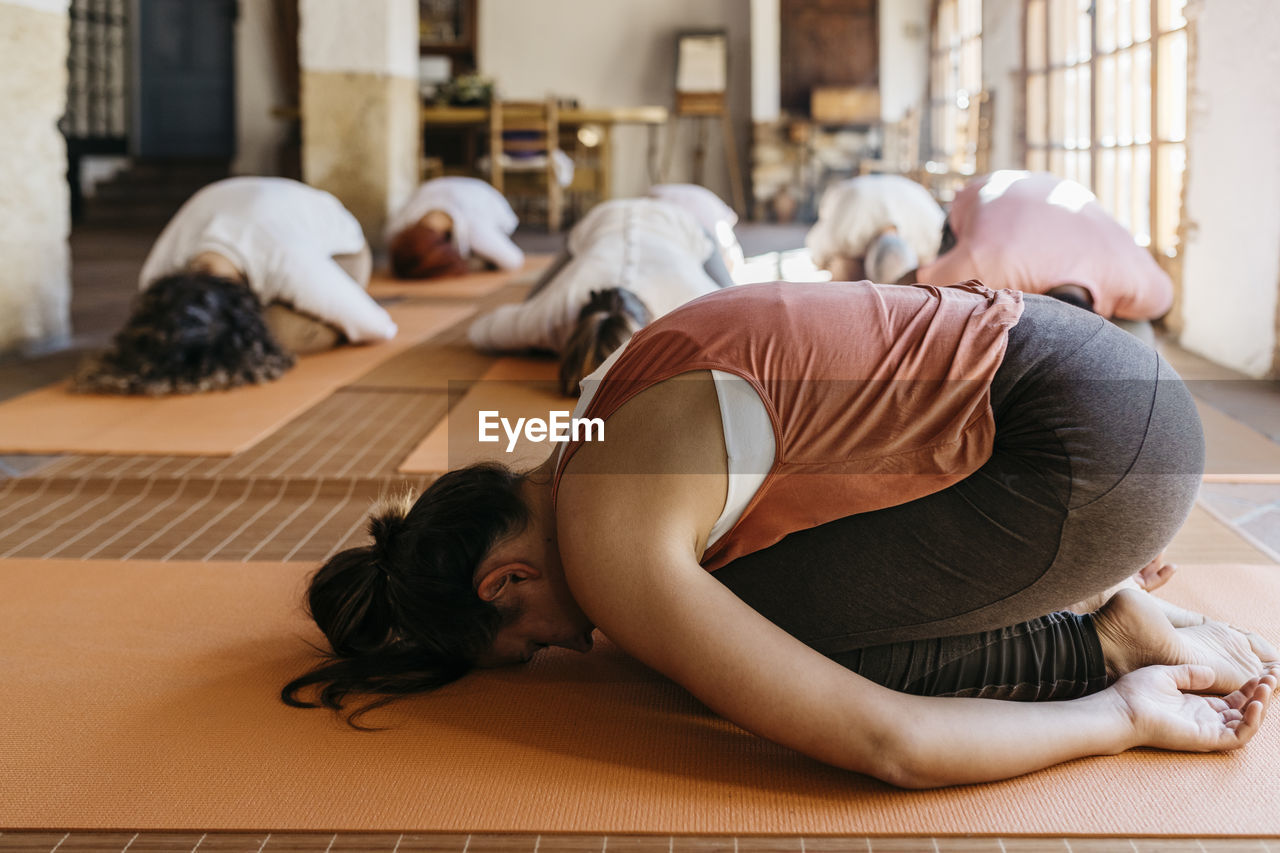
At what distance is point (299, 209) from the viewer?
4.58 meters

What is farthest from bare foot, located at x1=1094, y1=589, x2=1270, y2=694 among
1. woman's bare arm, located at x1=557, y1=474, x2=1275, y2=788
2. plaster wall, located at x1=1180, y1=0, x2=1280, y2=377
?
plaster wall, located at x1=1180, y1=0, x2=1280, y2=377

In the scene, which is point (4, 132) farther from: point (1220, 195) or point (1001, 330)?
point (1220, 195)

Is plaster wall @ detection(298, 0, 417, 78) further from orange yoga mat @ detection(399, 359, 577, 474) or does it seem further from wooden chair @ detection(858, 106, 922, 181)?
orange yoga mat @ detection(399, 359, 577, 474)

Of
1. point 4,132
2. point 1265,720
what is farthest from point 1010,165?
point 1265,720

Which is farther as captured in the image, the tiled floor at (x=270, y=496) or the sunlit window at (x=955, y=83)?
the sunlit window at (x=955, y=83)

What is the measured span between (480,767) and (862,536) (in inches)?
21.1

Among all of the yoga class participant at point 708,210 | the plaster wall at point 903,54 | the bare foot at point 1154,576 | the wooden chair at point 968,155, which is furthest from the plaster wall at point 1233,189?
the plaster wall at point 903,54

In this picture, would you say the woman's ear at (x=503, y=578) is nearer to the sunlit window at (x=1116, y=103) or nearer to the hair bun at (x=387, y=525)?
the hair bun at (x=387, y=525)

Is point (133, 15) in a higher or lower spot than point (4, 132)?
higher

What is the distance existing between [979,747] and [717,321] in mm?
553

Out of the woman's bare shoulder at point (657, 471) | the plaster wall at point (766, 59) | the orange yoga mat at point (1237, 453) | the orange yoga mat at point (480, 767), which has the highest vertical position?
the plaster wall at point (766, 59)

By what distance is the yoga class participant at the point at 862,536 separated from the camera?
49.2 inches

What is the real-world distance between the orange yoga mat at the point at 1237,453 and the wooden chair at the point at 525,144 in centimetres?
642

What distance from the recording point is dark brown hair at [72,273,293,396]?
352cm
